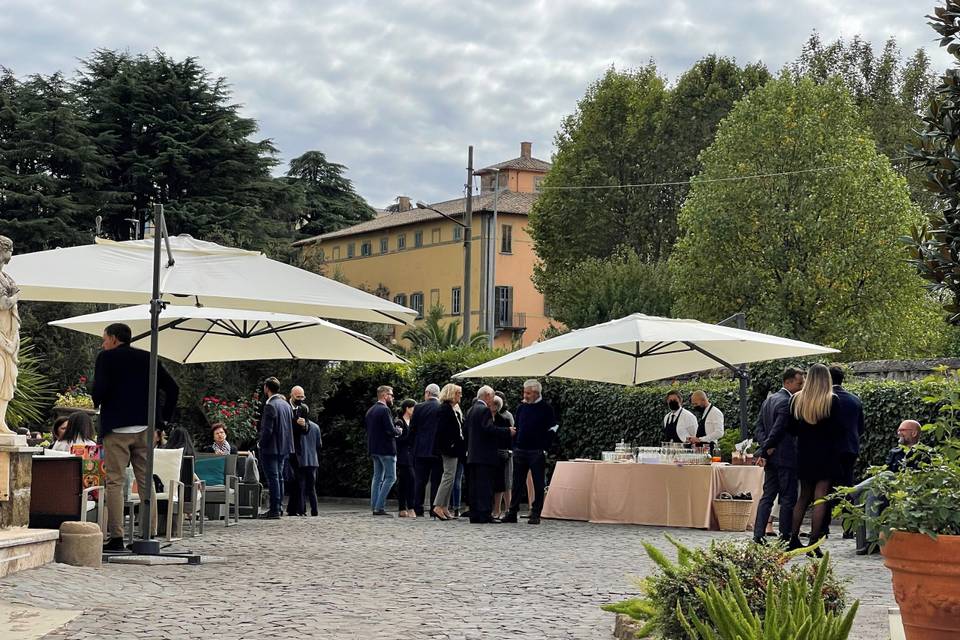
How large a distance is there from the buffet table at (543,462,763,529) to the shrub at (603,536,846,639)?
10180mm

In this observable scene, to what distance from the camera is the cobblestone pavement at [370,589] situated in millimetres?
7633

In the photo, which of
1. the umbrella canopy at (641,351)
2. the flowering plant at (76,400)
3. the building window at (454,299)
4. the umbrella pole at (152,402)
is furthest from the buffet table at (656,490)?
the building window at (454,299)

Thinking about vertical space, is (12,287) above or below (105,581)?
above

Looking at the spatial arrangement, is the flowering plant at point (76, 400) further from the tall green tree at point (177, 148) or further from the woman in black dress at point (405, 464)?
the tall green tree at point (177, 148)

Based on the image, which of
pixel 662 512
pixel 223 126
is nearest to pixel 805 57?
pixel 223 126

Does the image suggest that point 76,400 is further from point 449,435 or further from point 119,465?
→ point 119,465

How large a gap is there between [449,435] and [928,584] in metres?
13.1

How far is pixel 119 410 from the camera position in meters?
11.6

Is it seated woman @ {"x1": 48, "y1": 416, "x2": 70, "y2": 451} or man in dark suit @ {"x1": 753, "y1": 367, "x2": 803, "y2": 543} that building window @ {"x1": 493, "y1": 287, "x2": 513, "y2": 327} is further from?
man in dark suit @ {"x1": 753, "y1": 367, "x2": 803, "y2": 543}

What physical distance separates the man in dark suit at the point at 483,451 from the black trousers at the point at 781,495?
17.1ft

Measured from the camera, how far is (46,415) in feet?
97.0

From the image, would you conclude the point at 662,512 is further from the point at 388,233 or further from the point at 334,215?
the point at 388,233

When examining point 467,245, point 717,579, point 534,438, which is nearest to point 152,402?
point 717,579

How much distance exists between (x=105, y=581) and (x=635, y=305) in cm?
3684
